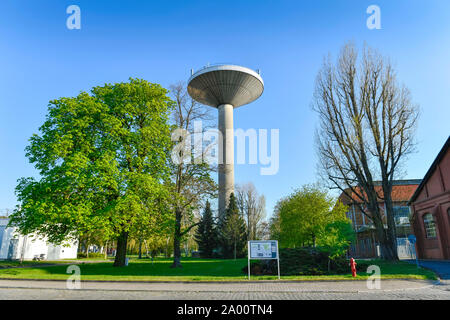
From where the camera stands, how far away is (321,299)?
9055 mm

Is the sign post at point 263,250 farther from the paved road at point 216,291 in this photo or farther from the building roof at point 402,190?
the building roof at point 402,190

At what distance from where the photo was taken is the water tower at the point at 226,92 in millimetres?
48125

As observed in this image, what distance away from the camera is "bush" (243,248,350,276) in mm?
16734

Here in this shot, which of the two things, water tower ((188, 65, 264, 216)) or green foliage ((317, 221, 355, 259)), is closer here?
green foliage ((317, 221, 355, 259))

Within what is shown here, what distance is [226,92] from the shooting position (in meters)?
51.5

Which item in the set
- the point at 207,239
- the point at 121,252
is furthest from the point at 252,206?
the point at 121,252

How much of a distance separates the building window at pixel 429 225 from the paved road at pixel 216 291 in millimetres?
20338

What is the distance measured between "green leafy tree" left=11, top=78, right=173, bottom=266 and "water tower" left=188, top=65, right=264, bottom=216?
2543 cm

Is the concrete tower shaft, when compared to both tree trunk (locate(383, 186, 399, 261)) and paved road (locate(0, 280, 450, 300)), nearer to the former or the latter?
tree trunk (locate(383, 186, 399, 261))

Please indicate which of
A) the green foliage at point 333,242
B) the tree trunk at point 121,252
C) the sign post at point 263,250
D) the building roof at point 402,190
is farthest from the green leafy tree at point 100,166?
the building roof at point 402,190

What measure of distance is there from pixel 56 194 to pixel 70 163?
8.49ft

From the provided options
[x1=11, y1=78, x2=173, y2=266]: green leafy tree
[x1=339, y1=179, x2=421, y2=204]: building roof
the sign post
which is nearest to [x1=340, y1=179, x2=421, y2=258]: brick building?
[x1=339, y1=179, x2=421, y2=204]: building roof

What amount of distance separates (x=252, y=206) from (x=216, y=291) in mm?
46429
